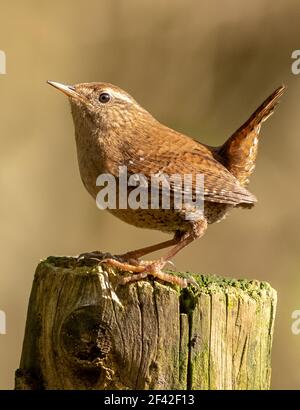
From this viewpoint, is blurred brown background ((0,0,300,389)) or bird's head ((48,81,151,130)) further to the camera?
blurred brown background ((0,0,300,389))

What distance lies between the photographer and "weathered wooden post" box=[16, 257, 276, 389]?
11.4 ft

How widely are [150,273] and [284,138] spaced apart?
4.48 metres

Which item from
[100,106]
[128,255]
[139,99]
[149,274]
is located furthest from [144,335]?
[139,99]

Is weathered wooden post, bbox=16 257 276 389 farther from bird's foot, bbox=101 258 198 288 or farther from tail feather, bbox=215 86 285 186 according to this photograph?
tail feather, bbox=215 86 285 186

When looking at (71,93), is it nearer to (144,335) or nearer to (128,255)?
(128,255)

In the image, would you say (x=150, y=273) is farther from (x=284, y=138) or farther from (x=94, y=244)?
(x=284, y=138)

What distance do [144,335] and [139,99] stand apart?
4.57 metres

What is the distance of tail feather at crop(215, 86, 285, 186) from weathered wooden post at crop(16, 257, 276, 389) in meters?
1.36

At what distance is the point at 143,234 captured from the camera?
7863mm

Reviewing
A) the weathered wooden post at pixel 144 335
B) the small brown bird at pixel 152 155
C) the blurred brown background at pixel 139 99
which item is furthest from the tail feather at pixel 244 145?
the blurred brown background at pixel 139 99

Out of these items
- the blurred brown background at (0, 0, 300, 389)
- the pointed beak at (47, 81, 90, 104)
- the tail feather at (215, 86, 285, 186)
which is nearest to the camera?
the pointed beak at (47, 81, 90, 104)

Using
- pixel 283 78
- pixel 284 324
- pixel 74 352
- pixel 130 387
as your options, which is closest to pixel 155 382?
pixel 130 387

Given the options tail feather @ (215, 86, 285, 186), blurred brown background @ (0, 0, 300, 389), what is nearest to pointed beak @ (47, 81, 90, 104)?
tail feather @ (215, 86, 285, 186)

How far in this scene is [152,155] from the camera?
454cm
